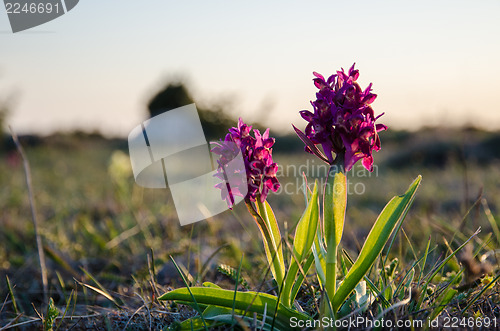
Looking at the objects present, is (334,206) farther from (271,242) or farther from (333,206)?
(271,242)

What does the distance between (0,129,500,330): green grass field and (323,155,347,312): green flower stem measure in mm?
241

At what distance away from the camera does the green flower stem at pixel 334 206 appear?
1.47m

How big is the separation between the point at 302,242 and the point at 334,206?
0.21m

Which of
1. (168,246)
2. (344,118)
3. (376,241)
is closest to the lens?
(344,118)

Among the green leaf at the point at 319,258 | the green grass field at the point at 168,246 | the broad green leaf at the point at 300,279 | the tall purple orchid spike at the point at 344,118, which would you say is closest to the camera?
the tall purple orchid spike at the point at 344,118

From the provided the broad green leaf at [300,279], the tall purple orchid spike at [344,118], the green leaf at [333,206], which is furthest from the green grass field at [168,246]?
the tall purple orchid spike at [344,118]

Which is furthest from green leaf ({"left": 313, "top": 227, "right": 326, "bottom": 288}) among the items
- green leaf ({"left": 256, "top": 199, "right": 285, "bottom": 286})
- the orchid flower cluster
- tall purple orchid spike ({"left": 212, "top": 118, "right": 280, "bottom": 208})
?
tall purple orchid spike ({"left": 212, "top": 118, "right": 280, "bottom": 208})

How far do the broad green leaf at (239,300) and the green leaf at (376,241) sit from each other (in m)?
0.16

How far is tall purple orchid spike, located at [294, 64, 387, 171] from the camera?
140 centimetres

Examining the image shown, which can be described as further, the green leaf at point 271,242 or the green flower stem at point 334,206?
the green leaf at point 271,242

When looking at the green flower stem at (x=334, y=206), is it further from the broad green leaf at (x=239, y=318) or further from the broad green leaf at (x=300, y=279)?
the broad green leaf at (x=239, y=318)

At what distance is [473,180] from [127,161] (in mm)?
4555

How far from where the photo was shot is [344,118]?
54.9 inches

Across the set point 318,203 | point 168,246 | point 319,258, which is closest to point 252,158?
point 318,203
